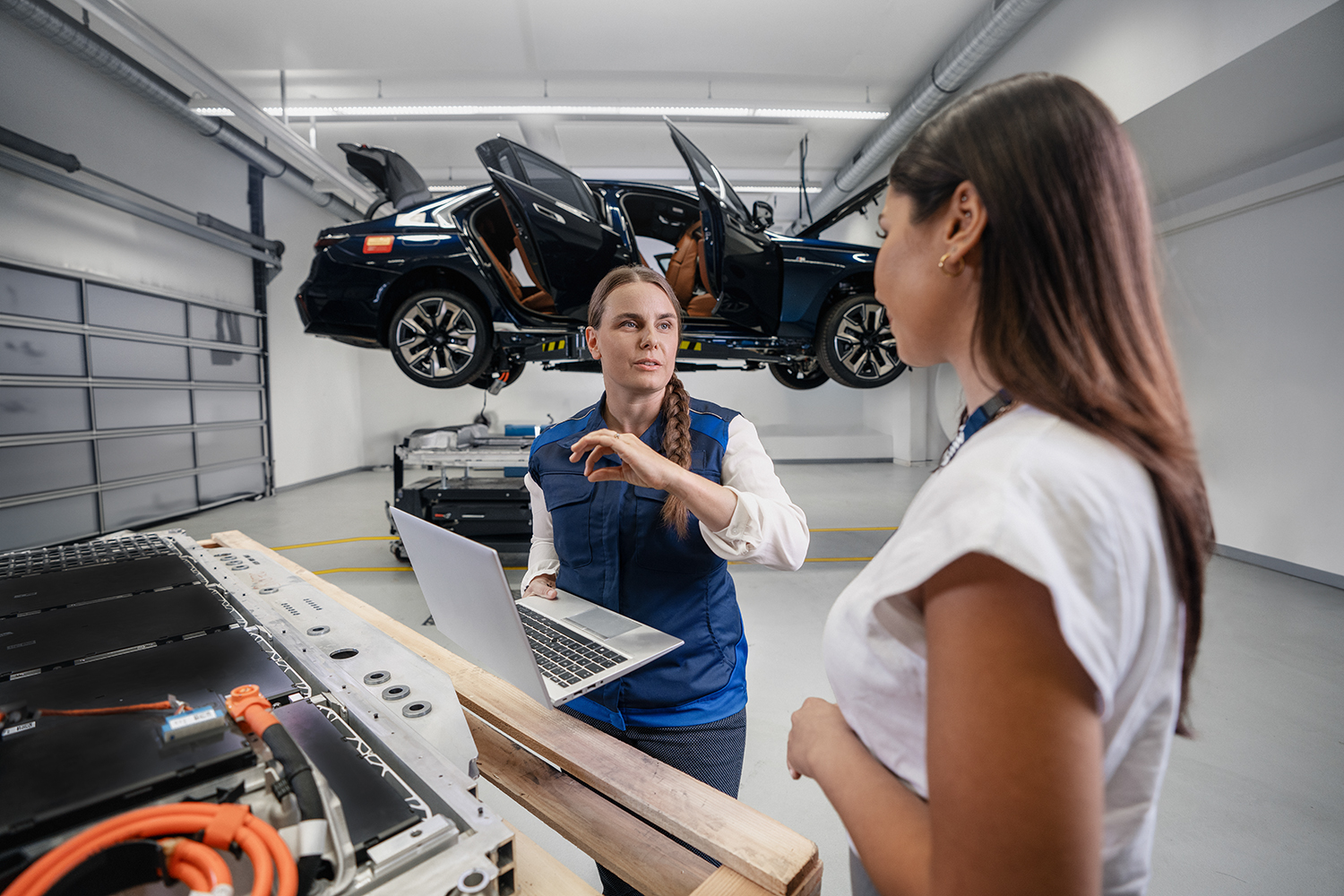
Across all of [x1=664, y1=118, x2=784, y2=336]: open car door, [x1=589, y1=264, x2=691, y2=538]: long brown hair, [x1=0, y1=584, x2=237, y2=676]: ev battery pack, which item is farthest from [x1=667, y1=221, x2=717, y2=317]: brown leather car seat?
[x1=0, y1=584, x2=237, y2=676]: ev battery pack

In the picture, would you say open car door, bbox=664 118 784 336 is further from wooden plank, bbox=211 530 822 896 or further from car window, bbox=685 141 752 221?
wooden plank, bbox=211 530 822 896

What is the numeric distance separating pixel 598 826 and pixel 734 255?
356cm

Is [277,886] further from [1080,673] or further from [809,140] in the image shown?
[809,140]

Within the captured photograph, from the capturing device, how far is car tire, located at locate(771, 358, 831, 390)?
4.96 m

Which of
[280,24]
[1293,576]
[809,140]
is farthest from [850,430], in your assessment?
[280,24]

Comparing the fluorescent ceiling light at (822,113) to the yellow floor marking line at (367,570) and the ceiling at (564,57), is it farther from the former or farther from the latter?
the yellow floor marking line at (367,570)

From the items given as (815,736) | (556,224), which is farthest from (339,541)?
(815,736)

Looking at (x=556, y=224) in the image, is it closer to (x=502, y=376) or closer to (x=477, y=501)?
(x=502, y=376)

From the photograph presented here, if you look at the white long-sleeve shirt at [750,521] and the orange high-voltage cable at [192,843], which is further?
the white long-sleeve shirt at [750,521]

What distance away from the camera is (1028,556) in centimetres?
34

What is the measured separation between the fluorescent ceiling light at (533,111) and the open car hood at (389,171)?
478 millimetres

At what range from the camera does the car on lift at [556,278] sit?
358 cm

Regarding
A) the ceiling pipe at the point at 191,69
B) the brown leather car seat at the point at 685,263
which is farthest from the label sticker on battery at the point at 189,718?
the ceiling pipe at the point at 191,69

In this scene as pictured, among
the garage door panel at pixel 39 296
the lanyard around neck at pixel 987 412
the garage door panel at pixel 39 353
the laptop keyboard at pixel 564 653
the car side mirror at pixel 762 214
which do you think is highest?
the car side mirror at pixel 762 214
